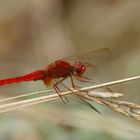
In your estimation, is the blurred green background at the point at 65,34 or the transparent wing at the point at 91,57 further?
the blurred green background at the point at 65,34

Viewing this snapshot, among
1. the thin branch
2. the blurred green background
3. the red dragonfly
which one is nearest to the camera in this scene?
the thin branch

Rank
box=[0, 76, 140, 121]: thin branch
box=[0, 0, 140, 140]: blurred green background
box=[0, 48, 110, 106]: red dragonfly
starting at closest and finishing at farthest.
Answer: box=[0, 76, 140, 121]: thin branch
box=[0, 48, 110, 106]: red dragonfly
box=[0, 0, 140, 140]: blurred green background

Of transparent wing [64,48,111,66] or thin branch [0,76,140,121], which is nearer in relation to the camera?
thin branch [0,76,140,121]

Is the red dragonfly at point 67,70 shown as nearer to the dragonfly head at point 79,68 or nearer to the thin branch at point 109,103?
the dragonfly head at point 79,68

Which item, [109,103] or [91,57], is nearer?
[109,103]

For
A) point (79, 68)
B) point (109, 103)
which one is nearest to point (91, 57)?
point (79, 68)

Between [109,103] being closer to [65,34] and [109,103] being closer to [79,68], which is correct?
[79,68]

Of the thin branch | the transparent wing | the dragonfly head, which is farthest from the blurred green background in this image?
the thin branch

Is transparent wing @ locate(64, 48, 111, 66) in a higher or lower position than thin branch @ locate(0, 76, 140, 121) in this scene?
higher

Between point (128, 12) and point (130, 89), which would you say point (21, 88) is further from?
point (128, 12)

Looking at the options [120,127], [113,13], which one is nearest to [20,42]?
[113,13]

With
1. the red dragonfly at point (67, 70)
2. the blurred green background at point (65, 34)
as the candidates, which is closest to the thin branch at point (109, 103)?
the red dragonfly at point (67, 70)

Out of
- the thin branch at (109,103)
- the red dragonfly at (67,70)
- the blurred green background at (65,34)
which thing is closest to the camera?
the thin branch at (109,103)

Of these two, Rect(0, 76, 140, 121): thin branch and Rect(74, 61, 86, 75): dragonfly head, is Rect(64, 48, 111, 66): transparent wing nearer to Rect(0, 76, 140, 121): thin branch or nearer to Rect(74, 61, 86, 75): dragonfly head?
Rect(74, 61, 86, 75): dragonfly head
